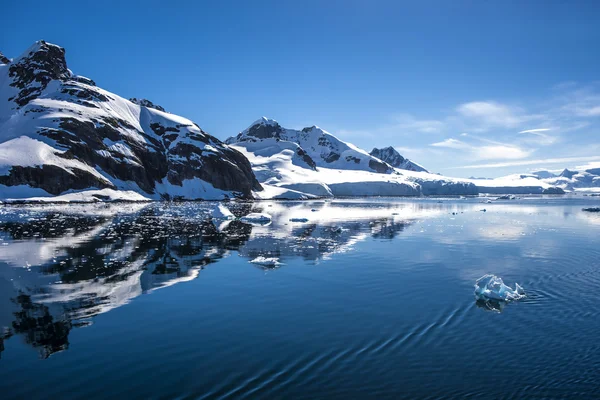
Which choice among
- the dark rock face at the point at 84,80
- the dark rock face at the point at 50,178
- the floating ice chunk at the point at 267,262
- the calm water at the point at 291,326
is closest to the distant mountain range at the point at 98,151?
the dark rock face at the point at 50,178

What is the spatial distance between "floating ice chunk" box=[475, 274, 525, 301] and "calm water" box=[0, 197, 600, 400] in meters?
0.57

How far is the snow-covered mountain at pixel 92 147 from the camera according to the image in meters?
102

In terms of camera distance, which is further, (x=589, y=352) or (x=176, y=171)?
(x=176, y=171)

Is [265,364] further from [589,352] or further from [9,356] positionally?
[589,352]

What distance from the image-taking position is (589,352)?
11531 millimetres

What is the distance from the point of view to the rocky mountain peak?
16788cm

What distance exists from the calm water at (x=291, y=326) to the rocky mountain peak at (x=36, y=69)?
581 feet

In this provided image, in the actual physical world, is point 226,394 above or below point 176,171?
below

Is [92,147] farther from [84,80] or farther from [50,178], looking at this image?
[84,80]

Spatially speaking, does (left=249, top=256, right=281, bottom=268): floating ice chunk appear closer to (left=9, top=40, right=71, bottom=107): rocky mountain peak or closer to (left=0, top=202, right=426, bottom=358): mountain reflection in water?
(left=0, top=202, right=426, bottom=358): mountain reflection in water

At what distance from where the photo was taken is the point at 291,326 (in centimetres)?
1354

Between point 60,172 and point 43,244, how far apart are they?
275 feet

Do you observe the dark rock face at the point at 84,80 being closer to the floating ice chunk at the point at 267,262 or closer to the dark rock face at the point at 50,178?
the dark rock face at the point at 50,178

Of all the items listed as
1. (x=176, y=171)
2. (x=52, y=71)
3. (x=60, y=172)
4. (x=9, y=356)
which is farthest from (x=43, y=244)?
(x=52, y=71)
